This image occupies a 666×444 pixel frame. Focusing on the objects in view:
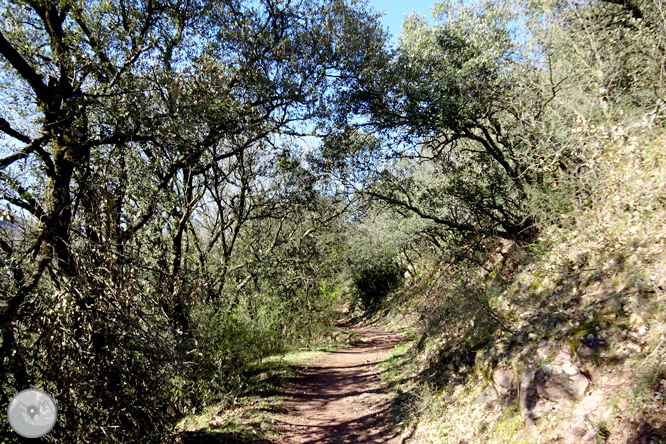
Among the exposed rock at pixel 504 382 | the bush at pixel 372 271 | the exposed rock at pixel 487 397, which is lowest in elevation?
the exposed rock at pixel 487 397

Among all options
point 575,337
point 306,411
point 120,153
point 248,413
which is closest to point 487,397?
point 575,337

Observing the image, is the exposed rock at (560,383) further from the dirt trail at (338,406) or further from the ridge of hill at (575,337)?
the dirt trail at (338,406)

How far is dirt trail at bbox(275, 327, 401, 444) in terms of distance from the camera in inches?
279

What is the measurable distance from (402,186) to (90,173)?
298 inches

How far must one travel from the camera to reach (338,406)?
8844mm

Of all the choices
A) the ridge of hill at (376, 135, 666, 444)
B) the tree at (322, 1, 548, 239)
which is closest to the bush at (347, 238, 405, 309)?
the tree at (322, 1, 548, 239)

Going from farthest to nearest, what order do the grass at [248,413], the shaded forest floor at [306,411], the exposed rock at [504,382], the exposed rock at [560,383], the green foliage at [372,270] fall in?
the green foliage at [372,270], the shaded forest floor at [306,411], the grass at [248,413], the exposed rock at [504,382], the exposed rock at [560,383]

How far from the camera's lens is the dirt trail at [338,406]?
7.08 m

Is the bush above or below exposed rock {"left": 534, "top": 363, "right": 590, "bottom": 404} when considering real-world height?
above

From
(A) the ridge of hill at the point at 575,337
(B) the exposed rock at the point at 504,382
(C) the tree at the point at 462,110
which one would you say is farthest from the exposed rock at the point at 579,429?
(C) the tree at the point at 462,110

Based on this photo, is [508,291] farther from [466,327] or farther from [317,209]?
[317,209]

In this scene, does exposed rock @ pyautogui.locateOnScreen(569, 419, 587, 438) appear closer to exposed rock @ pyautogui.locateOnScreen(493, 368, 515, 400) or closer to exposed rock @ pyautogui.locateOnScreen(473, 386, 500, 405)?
exposed rock @ pyautogui.locateOnScreen(493, 368, 515, 400)

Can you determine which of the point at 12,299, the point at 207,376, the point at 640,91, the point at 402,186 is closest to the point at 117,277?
the point at 12,299

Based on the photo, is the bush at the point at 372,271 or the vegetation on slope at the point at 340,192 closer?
the vegetation on slope at the point at 340,192
